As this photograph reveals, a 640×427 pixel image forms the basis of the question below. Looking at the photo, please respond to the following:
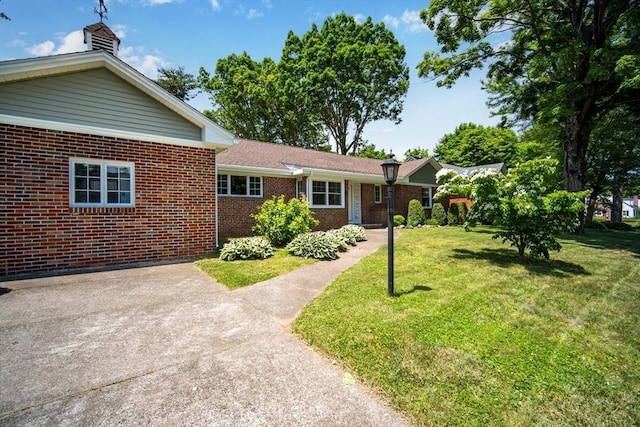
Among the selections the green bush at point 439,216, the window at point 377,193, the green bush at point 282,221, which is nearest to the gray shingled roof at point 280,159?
the window at point 377,193

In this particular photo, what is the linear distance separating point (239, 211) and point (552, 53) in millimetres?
15183

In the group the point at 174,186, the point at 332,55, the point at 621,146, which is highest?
the point at 332,55

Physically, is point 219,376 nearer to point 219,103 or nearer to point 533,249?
point 533,249

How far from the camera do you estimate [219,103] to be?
3155 centimetres

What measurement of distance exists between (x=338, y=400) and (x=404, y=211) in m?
17.5

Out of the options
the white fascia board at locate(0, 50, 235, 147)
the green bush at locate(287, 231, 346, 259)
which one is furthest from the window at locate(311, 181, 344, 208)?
the white fascia board at locate(0, 50, 235, 147)

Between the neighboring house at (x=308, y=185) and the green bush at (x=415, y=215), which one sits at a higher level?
the neighboring house at (x=308, y=185)

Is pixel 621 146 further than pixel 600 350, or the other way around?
pixel 621 146

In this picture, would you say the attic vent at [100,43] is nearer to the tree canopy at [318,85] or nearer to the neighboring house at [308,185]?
the neighboring house at [308,185]

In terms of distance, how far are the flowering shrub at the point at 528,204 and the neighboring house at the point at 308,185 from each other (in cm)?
791

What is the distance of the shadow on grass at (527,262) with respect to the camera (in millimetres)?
6457

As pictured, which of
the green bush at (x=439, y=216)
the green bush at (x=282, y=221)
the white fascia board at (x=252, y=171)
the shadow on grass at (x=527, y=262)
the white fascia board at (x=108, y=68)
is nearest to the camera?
the white fascia board at (x=108, y=68)

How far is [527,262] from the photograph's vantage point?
7.26m

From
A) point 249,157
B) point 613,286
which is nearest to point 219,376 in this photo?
point 613,286
